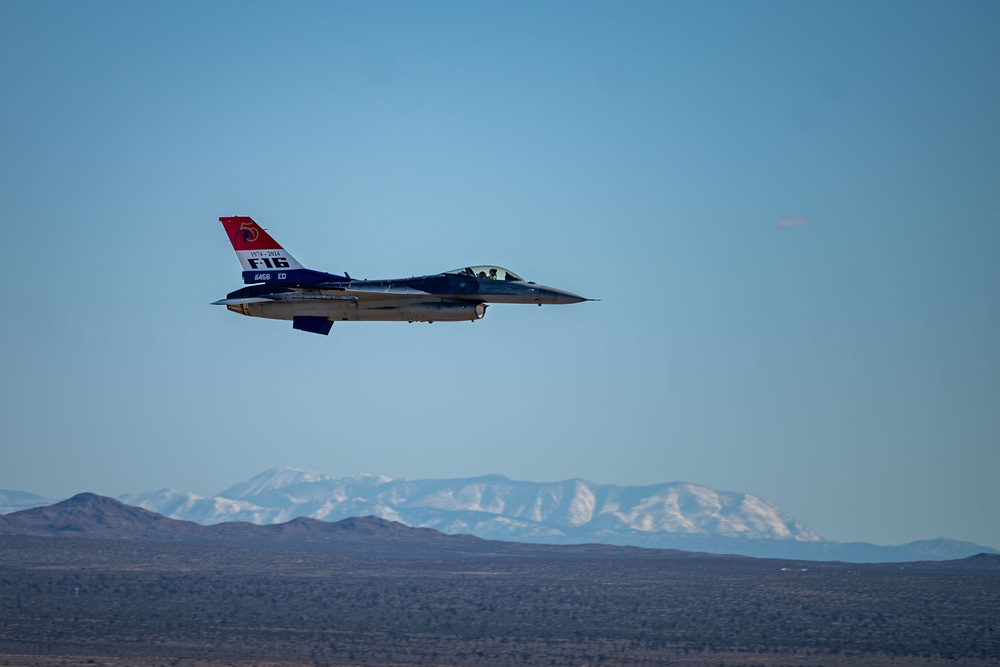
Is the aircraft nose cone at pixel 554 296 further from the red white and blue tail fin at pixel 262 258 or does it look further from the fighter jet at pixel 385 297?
the red white and blue tail fin at pixel 262 258

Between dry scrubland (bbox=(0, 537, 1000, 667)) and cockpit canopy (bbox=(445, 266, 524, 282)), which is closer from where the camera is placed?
cockpit canopy (bbox=(445, 266, 524, 282))

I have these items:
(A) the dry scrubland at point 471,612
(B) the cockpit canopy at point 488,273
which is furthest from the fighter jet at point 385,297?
(A) the dry scrubland at point 471,612

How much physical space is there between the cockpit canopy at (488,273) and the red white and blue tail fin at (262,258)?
6.56m

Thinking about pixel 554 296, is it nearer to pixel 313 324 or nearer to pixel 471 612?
pixel 313 324

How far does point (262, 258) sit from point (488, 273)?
12.6 m

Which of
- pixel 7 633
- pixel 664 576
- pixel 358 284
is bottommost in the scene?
pixel 7 633

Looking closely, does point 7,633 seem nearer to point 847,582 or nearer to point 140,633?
point 140,633

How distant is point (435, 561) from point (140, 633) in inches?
2086

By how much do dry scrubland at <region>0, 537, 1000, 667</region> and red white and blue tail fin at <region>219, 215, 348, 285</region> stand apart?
50.4m

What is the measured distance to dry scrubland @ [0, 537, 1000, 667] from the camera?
11375cm

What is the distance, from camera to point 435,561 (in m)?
166

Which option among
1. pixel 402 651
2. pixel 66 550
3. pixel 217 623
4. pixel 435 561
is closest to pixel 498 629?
pixel 402 651

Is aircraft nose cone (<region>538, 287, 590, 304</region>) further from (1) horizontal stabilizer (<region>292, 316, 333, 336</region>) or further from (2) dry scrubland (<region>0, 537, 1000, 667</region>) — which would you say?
(2) dry scrubland (<region>0, 537, 1000, 667</region>)

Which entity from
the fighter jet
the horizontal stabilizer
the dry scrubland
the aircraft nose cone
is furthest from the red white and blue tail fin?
the dry scrubland
